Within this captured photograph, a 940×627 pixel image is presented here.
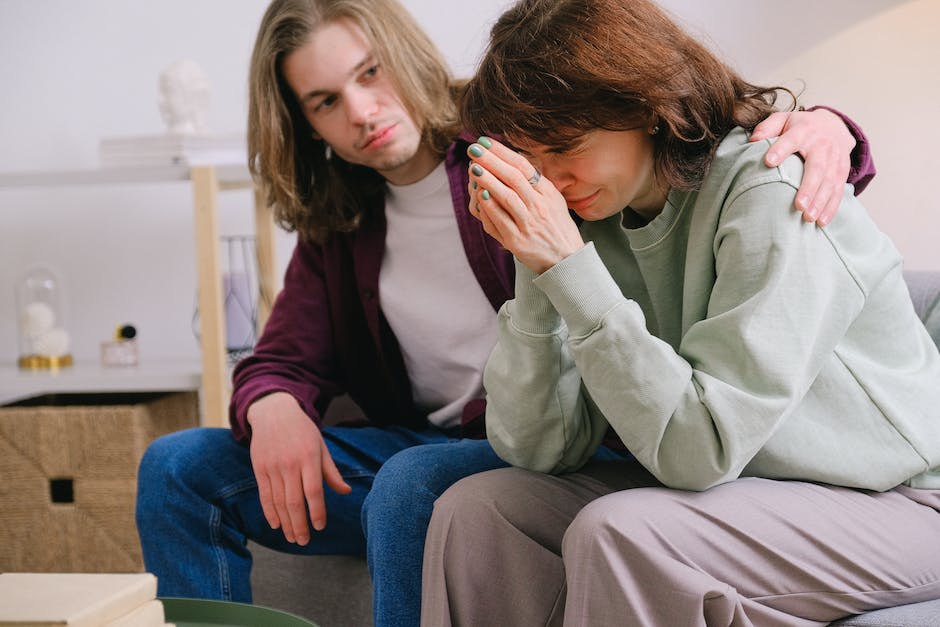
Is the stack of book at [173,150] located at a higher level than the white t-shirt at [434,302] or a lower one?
higher

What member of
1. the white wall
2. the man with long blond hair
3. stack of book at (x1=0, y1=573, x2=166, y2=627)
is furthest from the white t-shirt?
the white wall

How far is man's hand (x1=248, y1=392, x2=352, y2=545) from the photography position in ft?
4.05

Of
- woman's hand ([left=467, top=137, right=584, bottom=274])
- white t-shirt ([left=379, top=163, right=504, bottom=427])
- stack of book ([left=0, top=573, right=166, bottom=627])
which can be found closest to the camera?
stack of book ([left=0, top=573, right=166, bottom=627])

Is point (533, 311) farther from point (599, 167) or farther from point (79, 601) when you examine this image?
point (79, 601)

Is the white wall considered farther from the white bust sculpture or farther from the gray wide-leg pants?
the gray wide-leg pants

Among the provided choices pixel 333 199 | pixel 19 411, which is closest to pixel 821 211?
pixel 333 199

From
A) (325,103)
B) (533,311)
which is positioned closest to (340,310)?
(325,103)

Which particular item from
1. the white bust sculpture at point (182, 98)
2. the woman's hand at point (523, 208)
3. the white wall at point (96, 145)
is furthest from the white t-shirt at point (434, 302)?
the white wall at point (96, 145)

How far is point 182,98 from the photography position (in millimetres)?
2137

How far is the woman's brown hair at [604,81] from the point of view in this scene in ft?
3.08

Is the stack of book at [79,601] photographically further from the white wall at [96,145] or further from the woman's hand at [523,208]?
the white wall at [96,145]

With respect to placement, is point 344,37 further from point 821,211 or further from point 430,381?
point 821,211

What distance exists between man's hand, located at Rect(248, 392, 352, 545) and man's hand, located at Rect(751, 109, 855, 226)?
0.65 meters

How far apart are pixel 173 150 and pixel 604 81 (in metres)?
1.37
